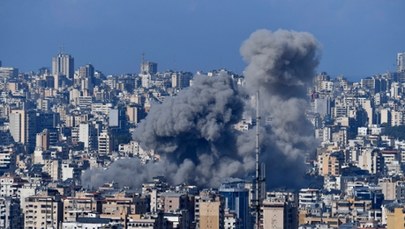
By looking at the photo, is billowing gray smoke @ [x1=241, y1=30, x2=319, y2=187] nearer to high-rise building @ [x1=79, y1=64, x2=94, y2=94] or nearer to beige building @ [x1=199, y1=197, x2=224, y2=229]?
beige building @ [x1=199, y1=197, x2=224, y2=229]

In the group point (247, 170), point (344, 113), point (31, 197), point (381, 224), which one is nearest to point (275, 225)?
point (381, 224)

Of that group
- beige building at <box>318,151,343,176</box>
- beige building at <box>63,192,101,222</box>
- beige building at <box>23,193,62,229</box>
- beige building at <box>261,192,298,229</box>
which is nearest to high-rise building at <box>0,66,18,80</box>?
beige building at <box>318,151,343,176</box>

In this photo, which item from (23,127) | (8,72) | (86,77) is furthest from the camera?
(8,72)

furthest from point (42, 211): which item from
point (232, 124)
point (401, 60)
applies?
point (401, 60)

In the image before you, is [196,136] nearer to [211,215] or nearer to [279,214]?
[211,215]

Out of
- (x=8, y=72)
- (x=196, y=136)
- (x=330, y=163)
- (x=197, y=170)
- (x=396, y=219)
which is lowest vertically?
(x=396, y=219)

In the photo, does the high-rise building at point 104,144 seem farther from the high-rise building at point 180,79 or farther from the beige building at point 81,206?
the high-rise building at point 180,79
